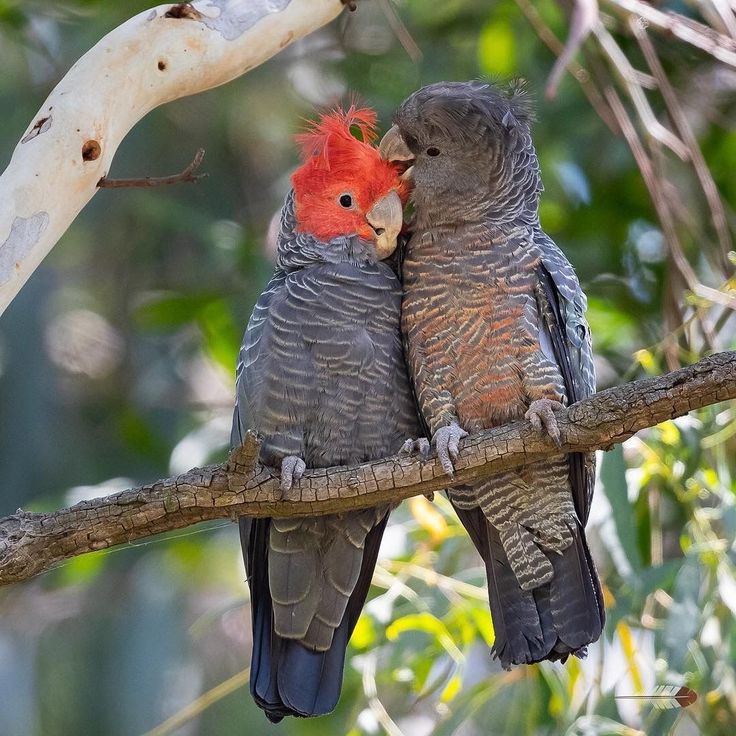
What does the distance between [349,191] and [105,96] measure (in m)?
0.82

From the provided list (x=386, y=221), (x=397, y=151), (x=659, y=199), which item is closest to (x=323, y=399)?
(x=386, y=221)

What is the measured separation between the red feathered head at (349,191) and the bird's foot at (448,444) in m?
0.60

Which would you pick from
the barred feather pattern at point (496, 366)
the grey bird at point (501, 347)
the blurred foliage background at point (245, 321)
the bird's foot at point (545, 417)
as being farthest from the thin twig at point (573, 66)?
the bird's foot at point (545, 417)

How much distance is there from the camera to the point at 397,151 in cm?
306

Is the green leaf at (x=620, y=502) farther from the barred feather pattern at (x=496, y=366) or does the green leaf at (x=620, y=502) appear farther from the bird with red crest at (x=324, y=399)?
the bird with red crest at (x=324, y=399)

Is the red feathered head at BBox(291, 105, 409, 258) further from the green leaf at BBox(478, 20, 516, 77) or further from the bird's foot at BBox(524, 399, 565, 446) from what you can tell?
the green leaf at BBox(478, 20, 516, 77)

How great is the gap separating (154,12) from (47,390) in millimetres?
3126

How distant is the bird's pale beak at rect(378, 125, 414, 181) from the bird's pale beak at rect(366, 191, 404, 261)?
0.09m

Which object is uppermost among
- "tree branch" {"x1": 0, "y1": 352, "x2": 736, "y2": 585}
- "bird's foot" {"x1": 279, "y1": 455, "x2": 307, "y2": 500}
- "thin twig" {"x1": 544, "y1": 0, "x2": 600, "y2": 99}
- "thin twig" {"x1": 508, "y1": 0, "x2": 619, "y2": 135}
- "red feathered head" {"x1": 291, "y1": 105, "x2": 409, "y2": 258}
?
"thin twig" {"x1": 508, "y1": 0, "x2": 619, "y2": 135}

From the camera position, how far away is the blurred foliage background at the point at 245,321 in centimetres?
346

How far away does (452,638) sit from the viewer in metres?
3.59

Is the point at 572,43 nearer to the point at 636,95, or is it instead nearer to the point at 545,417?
the point at 545,417

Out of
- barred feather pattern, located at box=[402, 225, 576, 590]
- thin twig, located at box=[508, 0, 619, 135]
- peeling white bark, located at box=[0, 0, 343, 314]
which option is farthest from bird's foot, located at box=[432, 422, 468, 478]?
thin twig, located at box=[508, 0, 619, 135]

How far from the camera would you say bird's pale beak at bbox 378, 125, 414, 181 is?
305cm
